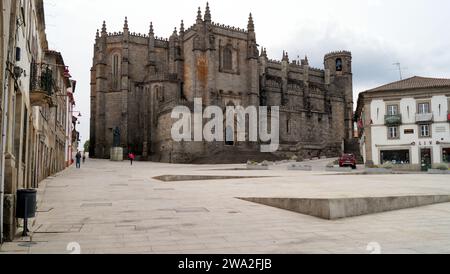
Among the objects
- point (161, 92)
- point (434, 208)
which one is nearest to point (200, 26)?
point (161, 92)

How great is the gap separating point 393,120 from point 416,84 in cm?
407

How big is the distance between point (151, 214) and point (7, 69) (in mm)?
4215

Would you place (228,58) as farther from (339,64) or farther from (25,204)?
(25,204)

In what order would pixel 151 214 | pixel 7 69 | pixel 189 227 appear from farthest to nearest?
pixel 151 214, pixel 189 227, pixel 7 69

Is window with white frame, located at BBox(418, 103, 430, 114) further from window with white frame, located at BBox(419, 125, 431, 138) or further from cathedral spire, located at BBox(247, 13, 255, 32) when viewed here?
cathedral spire, located at BBox(247, 13, 255, 32)

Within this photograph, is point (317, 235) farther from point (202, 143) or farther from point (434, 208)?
point (202, 143)

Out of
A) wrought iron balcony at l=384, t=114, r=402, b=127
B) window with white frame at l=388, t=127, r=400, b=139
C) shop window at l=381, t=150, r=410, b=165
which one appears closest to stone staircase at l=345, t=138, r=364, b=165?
shop window at l=381, t=150, r=410, b=165

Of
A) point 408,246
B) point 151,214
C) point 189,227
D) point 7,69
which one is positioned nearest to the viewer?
point 408,246

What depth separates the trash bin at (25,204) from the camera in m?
6.86

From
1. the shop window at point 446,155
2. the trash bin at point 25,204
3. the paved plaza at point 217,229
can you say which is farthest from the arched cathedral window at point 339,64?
the trash bin at point 25,204

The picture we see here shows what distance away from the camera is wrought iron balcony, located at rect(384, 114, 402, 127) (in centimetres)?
3631

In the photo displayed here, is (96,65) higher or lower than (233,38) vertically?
lower

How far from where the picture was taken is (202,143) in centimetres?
4769

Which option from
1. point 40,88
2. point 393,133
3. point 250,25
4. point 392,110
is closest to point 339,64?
point 250,25
